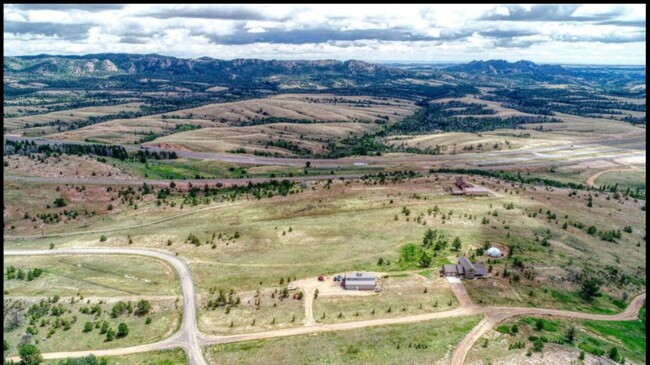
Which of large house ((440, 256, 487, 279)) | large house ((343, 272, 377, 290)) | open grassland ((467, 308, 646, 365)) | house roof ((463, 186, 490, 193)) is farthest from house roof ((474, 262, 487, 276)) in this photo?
house roof ((463, 186, 490, 193))

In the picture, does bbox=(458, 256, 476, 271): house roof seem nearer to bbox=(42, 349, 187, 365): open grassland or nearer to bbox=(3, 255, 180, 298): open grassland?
bbox=(42, 349, 187, 365): open grassland

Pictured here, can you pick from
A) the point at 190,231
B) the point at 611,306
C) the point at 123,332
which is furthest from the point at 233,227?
the point at 611,306

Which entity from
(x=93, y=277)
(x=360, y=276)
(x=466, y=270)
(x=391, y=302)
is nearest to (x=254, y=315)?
(x=360, y=276)

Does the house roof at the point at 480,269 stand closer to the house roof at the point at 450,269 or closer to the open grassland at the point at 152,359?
the house roof at the point at 450,269

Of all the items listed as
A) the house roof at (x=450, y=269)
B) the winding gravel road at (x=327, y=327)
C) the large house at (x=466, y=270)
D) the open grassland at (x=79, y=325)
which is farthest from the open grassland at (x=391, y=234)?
the open grassland at (x=79, y=325)

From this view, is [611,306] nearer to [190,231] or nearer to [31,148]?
[190,231]

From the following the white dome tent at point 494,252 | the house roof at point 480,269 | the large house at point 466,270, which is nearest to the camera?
the large house at point 466,270

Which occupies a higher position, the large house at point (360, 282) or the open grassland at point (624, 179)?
the large house at point (360, 282)

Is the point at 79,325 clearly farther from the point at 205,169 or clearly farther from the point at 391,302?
the point at 205,169
